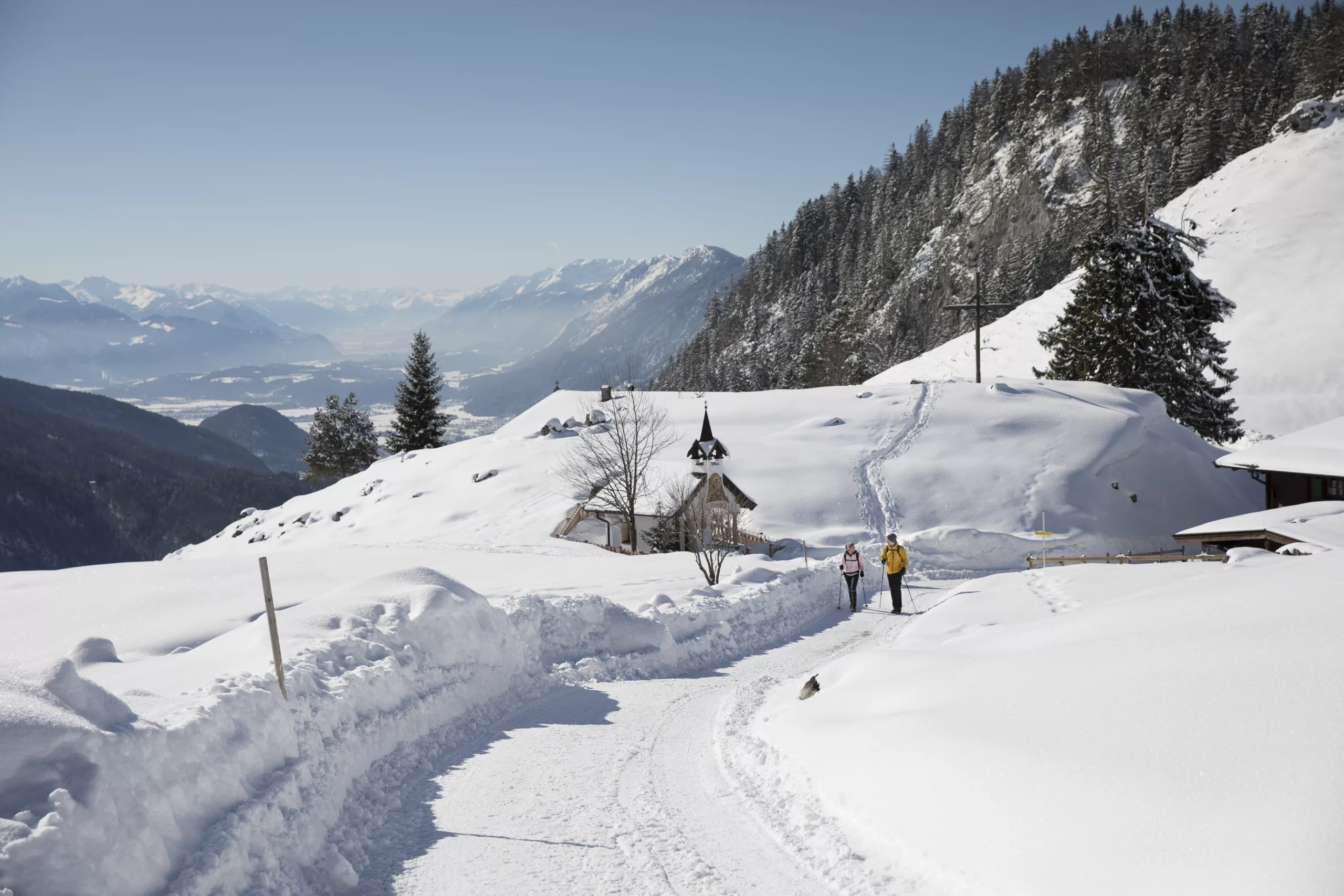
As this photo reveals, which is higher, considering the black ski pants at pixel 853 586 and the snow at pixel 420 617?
the snow at pixel 420 617

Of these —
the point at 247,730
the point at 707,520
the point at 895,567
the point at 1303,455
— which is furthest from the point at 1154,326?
the point at 247,730

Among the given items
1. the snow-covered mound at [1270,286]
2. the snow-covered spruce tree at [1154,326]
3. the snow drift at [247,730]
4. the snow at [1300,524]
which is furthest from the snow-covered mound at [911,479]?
the snow drift at [247,730]

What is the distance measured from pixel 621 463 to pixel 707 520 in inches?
365

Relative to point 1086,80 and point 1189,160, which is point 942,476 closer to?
point 1189,160

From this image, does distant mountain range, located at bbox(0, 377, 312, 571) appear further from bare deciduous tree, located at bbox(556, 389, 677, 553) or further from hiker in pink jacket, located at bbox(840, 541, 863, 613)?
hiker in pink jacket, located at bbox(840, 541, 863, 613)

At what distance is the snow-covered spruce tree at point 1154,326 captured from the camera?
39719mm

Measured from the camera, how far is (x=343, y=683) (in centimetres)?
775

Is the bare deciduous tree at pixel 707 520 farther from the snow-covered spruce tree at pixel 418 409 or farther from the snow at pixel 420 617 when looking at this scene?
the snow-covered spruce tree at pixel 418 409

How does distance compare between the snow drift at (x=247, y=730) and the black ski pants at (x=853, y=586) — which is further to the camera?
the black ski pants at (x=853, y=586)

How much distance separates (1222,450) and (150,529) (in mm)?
140546

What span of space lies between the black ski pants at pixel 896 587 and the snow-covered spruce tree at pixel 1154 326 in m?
30.6

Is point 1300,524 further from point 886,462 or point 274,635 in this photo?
point 274,635

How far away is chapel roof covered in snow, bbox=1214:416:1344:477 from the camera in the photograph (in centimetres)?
2386

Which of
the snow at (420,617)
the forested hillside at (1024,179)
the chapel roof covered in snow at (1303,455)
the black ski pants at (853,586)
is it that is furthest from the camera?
the forested hillside at (1024,179)
